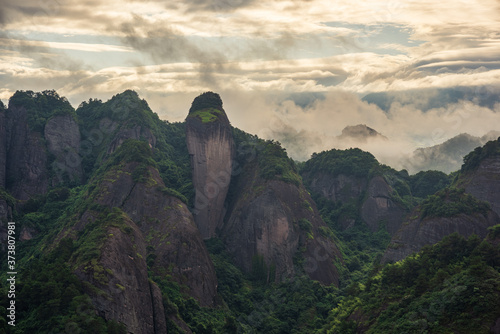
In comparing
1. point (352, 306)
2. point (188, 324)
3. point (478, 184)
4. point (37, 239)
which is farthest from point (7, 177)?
point (478, 184)

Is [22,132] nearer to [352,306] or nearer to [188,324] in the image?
[188,324]

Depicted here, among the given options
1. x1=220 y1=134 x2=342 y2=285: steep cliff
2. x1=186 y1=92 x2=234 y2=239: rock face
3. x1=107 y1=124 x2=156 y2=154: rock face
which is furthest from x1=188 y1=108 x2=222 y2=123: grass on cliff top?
x1=107 y1=124 x2=156 y2=154: rock face

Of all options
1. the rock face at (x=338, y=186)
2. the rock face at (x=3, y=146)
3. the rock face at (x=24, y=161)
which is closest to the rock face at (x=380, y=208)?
the rock face at (x=338, y=186)

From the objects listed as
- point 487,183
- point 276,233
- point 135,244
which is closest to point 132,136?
point 276,233

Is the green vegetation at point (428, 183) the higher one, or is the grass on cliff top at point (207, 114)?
the grass on cliff top at point (207, 114)

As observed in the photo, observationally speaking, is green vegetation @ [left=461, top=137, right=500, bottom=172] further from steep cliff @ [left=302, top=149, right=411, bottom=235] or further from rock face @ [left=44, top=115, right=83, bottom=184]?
rock face @ [left=44, top=115, right=83, bottom=184]

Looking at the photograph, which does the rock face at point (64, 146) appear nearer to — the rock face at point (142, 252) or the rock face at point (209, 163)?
the rock face at point (142, 252)

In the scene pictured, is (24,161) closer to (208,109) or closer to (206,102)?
(206,102)
